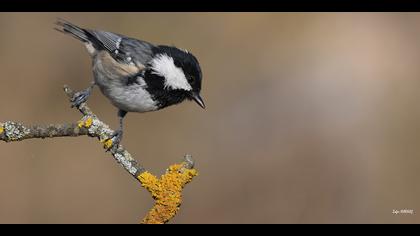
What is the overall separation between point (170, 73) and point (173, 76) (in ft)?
0.13

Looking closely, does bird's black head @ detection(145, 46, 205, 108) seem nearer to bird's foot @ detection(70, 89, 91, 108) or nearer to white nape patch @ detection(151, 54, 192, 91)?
white nape patch @ detection(151, 54, 192, 91)

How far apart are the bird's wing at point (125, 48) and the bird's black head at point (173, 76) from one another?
0.17 meters

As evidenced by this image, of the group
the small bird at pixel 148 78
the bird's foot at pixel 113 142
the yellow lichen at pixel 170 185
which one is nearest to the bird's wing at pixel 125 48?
the small bird at pixel 148 78

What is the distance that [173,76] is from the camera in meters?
5.84

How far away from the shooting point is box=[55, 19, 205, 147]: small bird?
5.82 meters

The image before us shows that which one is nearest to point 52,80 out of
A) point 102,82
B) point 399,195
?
point 102,82

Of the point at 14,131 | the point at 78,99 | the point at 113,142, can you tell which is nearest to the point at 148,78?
the point at 78,99

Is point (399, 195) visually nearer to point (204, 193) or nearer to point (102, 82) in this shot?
point (204, 193)

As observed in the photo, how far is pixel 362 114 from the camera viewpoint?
9.45 metres

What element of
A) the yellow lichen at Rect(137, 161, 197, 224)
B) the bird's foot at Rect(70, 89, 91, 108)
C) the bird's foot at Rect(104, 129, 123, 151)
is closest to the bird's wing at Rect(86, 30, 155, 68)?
the bird's foot at Rect(70, 89, 91, 108)

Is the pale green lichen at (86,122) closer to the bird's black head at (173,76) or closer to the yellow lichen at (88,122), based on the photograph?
the yellow lichen at (88,122)

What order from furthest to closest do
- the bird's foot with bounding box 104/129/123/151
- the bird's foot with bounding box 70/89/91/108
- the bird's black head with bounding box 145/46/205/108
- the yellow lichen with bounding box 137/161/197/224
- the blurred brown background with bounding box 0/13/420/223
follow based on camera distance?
the blurred brown background with bounding box 0/13/420/223, the bird's black head with bounding box 145/46/205/108, the bird's foot with bounding box 70/89/91/108, the bird's foot with bounding box 104/129/123/151, the yellow lichen with bounding box 137/161/197/224

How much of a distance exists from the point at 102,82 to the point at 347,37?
17.0 feet

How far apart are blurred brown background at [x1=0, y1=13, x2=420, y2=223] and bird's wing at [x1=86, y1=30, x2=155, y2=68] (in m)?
2.27
